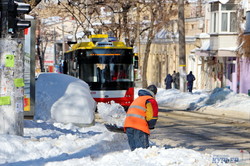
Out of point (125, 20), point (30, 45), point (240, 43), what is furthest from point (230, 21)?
point (30, 45)

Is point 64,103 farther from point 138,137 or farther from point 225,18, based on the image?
point 225,18

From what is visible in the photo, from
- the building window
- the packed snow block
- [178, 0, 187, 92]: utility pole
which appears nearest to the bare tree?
the building window

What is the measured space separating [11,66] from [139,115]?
3018 mm

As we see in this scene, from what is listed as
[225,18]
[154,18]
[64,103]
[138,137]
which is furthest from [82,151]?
[225,18]

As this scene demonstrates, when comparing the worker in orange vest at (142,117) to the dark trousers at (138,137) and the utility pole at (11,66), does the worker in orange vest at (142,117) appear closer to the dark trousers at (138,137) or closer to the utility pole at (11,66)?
the dark trousers at (138,137)

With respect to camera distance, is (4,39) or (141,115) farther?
(4,39)

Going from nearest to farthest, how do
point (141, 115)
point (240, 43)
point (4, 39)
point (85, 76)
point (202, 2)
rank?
point (141, 115)
point (4, 39)
point (85, 76)
point (240, 43)
point (202, 2)

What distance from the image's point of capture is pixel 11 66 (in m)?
12.6

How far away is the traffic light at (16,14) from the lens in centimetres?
1233

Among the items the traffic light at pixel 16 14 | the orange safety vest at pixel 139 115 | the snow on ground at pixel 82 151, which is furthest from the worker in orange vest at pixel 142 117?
the traffic light at pixel 16 14

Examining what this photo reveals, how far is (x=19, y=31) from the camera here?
1316 centimetres

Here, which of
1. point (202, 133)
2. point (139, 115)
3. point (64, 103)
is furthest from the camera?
point (202, 133)

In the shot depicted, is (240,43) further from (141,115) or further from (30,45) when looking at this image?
(141,115)

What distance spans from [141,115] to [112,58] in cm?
1715
